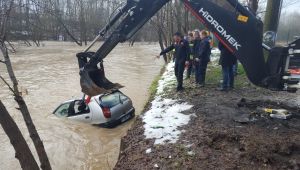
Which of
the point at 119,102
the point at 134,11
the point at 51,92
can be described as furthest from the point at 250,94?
the point at 51,92

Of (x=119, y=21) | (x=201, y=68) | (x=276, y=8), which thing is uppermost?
(x=276, y=8)

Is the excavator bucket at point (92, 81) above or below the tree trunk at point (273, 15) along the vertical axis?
below

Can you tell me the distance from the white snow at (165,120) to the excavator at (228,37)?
1395 millimetres

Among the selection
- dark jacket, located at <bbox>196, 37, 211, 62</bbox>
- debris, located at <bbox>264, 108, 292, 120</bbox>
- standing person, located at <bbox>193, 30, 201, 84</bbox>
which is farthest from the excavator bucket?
standing person, located at <bbox>193, 30, 201, 84</bbox>

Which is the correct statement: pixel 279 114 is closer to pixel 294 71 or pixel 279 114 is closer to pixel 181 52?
pixel 294 71

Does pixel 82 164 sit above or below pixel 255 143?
below

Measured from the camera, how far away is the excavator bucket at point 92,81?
7.20m

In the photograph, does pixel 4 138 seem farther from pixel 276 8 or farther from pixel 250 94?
pixel 276 8

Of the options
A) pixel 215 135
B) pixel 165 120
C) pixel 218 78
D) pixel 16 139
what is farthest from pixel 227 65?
pixel 16 139

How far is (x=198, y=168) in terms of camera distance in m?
5.85

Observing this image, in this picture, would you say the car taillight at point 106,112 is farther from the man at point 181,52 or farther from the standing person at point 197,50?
the standing person at point 197,50

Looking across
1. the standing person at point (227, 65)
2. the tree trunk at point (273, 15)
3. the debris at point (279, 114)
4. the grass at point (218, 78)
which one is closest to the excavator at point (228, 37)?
the debris at point (279, 114)

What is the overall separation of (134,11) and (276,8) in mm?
8132

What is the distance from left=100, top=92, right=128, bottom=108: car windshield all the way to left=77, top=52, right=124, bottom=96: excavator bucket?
9.90ft
